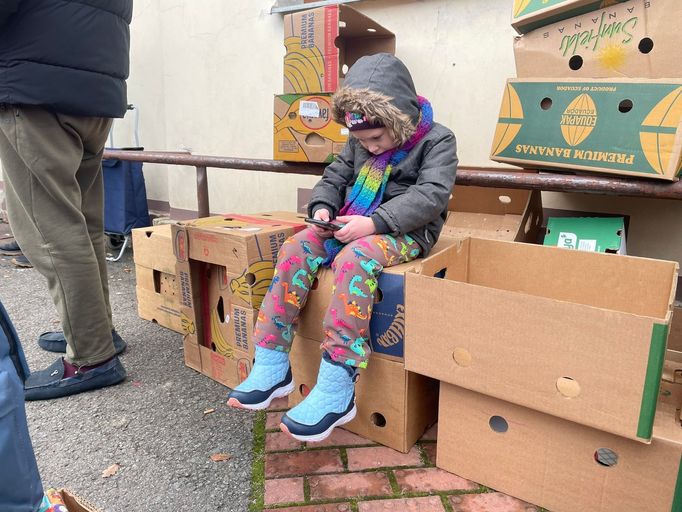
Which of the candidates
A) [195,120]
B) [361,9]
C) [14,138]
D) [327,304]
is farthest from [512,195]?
[195,120]

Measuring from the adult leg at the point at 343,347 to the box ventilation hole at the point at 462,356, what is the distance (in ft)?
0.95

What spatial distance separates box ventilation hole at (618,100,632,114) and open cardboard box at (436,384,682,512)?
3.46 feet

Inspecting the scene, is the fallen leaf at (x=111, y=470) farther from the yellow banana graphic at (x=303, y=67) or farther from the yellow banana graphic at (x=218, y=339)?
the yellow banana graphic at (x=303, y=67)

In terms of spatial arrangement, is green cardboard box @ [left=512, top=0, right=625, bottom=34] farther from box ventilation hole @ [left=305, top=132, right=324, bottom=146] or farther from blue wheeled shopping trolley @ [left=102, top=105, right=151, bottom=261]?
blue wheeled shopping trolley @ [left=102, top=105, right=151, bottom=261]

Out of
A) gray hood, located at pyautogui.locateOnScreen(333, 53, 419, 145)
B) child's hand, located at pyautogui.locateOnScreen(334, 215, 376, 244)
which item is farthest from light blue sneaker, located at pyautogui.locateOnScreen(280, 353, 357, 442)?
gray hood, located at pyautogui.locateOnScreen(333, 53, 419, 145)

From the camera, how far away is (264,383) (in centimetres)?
169

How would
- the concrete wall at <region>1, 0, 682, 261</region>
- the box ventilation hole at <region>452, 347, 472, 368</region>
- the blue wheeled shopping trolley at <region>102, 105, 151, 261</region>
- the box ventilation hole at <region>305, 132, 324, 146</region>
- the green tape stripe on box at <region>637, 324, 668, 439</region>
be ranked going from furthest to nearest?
the blue wheeled shopping trolley at <region>102, 105, 151, 261</region> < the concrete wall at <region>1, 0, 682, 261</region> < the box ventilation hole at <region>305, 132, 324, 146</region> < the box ventilation hole at <region>452, 347, 472, 368</region> < the green tape stripe on box at <region>637, 324, 668, 439</region>

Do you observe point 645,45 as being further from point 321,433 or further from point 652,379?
point 321,433

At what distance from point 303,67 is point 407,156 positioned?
3.33 feet

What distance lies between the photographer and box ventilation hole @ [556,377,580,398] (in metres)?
1.31

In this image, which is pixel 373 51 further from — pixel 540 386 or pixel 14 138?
pixel 540 386

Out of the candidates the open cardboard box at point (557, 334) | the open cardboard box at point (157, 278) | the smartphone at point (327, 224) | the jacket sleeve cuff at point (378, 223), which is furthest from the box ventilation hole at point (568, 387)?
the open cardboard box at point (157, 278)

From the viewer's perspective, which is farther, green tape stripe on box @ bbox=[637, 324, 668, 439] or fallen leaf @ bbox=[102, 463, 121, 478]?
fallen leaf @ bbox=[102, 463, 121, 478]

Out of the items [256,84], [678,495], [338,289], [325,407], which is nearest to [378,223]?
[338,289]
